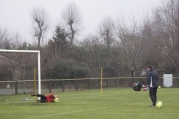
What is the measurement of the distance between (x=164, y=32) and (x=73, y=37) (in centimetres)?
1961

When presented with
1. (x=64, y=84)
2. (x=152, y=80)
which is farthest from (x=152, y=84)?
(x=64, y=84)

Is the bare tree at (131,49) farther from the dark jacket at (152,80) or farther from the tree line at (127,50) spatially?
the dark jacket at (152,80)

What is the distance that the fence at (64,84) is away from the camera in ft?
112

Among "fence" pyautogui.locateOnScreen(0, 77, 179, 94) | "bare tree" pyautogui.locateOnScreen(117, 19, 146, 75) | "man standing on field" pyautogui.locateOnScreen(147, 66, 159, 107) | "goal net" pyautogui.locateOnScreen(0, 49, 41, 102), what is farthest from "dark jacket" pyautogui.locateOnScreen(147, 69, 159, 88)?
"bare tree" pyautogui.locateOnScreen(117, 19, 146, 75)

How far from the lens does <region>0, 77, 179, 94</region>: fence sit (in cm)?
3409

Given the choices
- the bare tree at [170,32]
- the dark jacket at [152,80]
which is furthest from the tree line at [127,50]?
the dark jacket at [152,80]

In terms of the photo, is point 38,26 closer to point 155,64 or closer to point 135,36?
point 135,36

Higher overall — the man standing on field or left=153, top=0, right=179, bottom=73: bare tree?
left=153, top=0, right=179, bottom=73: bare tree

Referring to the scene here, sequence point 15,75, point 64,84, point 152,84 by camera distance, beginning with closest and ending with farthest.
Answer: point 152,84 < point 15,75 < point 64,84

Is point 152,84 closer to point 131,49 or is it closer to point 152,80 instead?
point 152,80

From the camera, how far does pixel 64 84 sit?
3988cm

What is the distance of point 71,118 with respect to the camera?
1504cm

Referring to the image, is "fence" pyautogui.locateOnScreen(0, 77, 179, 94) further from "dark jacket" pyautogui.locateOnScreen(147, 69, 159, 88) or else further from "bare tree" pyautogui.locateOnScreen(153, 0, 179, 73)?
"dark jacket" pyautogui.locateOnScreen(147, 69, 159, 88)

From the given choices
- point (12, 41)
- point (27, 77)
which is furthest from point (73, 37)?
point (27, 77)
